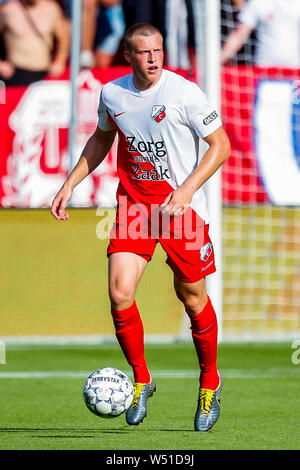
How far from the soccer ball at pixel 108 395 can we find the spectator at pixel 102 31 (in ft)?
28.9

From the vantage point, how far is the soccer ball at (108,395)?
551 centimetres

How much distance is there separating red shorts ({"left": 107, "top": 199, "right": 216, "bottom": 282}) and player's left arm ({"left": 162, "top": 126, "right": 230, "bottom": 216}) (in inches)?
12.6

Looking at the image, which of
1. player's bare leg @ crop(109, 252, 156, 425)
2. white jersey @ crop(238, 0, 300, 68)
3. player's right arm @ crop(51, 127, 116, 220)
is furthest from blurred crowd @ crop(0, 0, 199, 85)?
player's bare leg @ crop(109, 252, 156, 425)

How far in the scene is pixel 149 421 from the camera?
6016mm

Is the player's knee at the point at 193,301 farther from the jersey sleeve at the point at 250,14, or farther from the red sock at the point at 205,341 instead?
the jersey sleeve at the point at 250,14

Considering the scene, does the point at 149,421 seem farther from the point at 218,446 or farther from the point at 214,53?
the point at 214,53

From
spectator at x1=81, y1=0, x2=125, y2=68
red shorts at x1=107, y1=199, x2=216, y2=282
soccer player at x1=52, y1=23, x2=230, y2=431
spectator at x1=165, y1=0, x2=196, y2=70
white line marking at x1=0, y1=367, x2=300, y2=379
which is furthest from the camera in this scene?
spectator at x1=81, y1=0, x2=125, y2=68

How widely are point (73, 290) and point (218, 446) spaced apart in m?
5.48

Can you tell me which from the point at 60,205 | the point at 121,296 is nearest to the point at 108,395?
the point at 121,296

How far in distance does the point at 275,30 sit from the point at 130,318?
27.6ft

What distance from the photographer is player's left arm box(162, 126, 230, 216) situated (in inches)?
209

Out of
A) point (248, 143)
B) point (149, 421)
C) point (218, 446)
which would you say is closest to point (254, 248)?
point (248, 143)

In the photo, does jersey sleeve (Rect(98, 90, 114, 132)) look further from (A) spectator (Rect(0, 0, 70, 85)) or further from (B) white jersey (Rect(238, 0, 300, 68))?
(A) spectator (Rect(0, 0, 70, 85))

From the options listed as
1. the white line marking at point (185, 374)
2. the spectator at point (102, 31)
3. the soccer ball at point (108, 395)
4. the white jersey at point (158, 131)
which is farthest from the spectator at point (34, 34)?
the soccer ball at point (108, 395)
